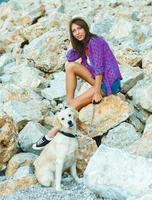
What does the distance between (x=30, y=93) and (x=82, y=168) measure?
331cm

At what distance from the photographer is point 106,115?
9617 millimetres

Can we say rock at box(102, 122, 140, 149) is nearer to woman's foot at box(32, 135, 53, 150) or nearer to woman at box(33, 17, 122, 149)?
woman at box(33, 17, 122, 149)

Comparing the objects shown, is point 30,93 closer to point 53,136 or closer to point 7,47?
point 53,136

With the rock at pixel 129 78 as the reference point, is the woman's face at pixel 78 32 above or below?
above

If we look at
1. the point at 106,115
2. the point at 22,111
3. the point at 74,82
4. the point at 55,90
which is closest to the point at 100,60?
the point at 74,82

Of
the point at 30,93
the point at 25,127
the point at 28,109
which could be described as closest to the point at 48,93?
the point at 30,93

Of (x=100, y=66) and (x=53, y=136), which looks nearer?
(x=53, y=136)

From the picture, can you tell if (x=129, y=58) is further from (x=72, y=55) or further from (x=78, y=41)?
(x=78, y=41)

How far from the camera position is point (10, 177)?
8.84 meters

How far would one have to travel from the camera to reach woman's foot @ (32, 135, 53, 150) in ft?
29.1

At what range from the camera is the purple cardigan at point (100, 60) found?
945 centimetres

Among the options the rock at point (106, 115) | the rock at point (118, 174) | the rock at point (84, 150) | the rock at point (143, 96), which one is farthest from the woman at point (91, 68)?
the rock at point (118, 174)

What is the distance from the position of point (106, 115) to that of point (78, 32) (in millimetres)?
1433

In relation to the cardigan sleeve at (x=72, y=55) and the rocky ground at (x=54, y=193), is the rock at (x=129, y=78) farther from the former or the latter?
the rocky ground at (x=54, y=193)
